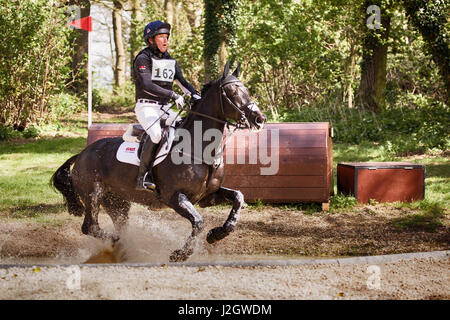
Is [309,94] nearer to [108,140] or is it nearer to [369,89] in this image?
[369,89]

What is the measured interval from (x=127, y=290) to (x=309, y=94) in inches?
627

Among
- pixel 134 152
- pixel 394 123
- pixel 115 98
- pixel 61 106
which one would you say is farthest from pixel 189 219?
pixel 115 98

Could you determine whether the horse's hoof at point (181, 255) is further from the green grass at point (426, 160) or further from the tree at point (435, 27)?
the tree at point (435, 27)

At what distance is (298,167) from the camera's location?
31.9ft

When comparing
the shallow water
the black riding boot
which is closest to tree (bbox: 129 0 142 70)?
the shallow water

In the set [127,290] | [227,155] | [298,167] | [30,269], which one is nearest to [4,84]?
[227,155]

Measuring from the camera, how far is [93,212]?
7.25 metres

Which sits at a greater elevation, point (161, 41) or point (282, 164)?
point (161, 41)

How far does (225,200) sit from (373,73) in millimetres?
13319

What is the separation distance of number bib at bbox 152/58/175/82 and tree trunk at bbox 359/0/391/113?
12.6m

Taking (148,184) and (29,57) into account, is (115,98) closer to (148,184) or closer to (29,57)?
(29,57)

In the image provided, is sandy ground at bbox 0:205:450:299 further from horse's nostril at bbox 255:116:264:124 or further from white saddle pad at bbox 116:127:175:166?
horse's nostril at bbox 255:116:264:124

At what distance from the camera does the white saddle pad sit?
6.51 meters

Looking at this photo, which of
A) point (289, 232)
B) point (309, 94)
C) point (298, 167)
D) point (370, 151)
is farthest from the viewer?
point (309, 94)
